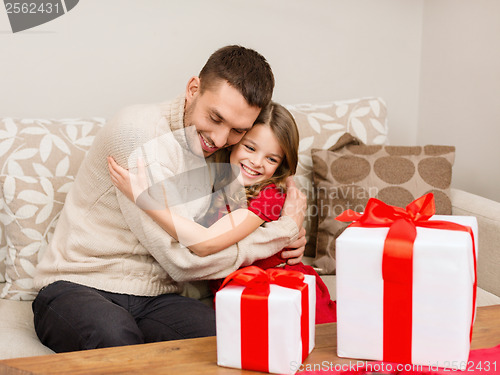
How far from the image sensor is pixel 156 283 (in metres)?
1.42

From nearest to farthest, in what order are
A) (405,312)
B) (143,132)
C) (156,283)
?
1. (405,312)
2. (143,132)
3. (156,283)

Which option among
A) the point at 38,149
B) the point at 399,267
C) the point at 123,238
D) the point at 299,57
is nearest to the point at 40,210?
the point at 38,149

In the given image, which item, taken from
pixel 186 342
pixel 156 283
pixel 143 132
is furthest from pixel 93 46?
pixel 186 342

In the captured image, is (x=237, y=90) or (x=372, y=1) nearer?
(x=237, y=90)

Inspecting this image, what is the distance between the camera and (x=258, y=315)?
84 cm

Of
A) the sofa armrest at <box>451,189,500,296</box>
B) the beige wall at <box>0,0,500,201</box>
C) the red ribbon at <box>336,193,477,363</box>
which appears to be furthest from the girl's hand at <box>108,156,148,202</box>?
the sofa armrest at <box>451,189,500,296</box>

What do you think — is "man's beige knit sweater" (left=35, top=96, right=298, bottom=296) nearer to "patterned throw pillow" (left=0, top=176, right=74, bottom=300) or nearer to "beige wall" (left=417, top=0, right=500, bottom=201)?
"patterned throw pillow" (left=0, top=176, right=74, bottom=300)

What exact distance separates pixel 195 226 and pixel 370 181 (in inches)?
27.5

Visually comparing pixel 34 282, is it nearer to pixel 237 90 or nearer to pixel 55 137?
pixel 55 137

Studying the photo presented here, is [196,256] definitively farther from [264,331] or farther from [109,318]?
[264,331]

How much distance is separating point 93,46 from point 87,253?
3.07 feet

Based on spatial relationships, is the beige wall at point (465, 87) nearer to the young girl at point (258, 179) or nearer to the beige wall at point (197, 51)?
the beige wall at point (197, 51)

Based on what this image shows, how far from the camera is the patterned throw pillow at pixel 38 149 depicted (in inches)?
62.6

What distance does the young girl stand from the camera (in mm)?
1358
